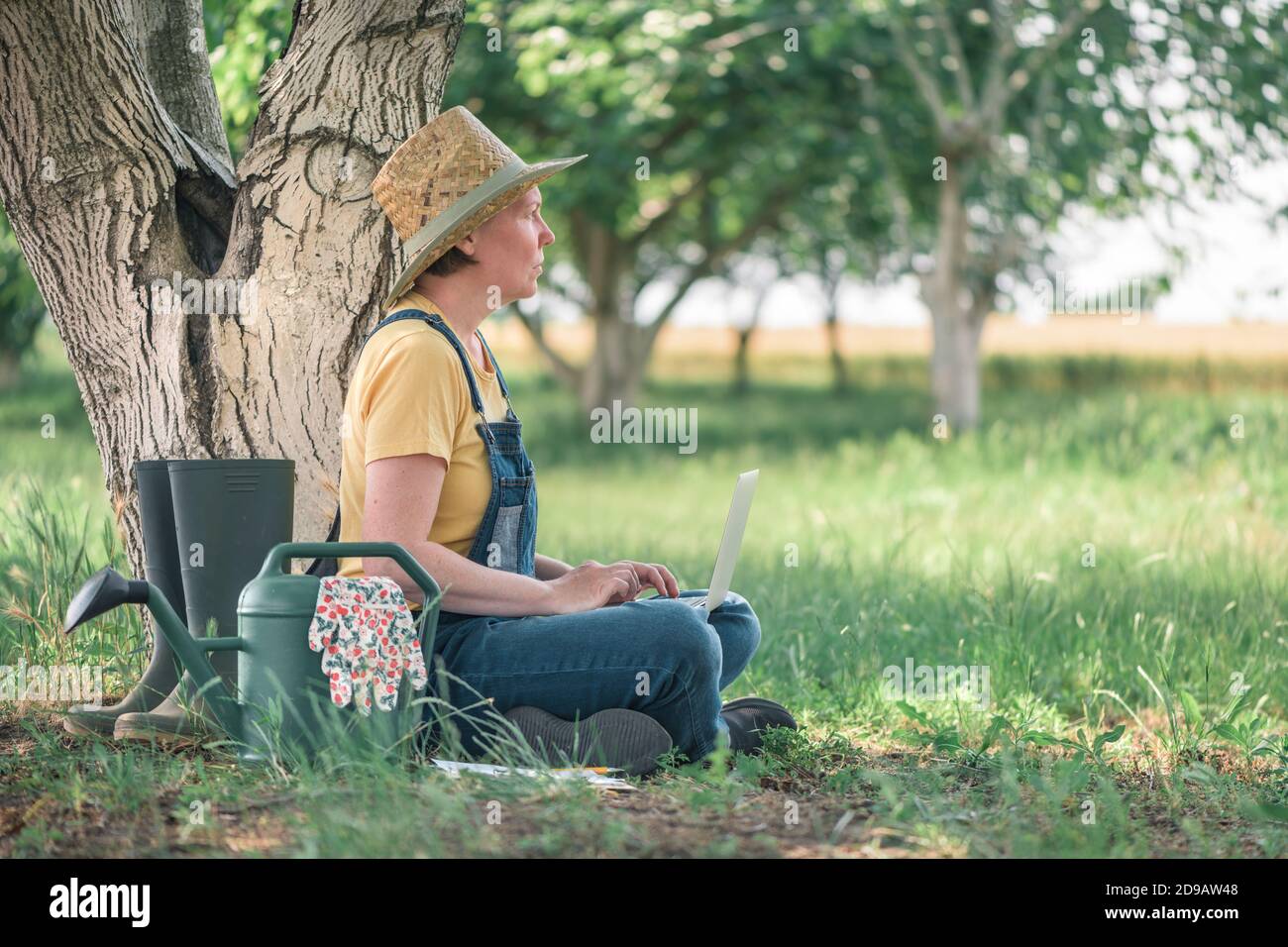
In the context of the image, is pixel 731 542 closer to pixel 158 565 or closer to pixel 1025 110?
pixel 158 565

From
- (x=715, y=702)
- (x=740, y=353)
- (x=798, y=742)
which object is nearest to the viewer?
(x=715, y=702)

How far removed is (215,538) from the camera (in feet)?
12.6

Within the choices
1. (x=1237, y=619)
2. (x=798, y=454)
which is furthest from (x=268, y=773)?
(x=798, y=454)

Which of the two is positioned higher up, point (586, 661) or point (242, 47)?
point (242, 47)

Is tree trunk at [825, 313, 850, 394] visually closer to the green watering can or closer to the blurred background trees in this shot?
the blurred background trees

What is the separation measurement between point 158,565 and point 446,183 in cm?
141

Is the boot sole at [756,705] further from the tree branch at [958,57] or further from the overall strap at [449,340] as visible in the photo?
the tree branch at [958,57]

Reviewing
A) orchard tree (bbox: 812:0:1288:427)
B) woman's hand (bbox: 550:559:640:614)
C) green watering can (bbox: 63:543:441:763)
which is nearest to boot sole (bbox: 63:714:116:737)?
green watering can (bbox: 63:543:441:763)

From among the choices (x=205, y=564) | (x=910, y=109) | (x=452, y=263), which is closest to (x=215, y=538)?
(x=205, y=564)

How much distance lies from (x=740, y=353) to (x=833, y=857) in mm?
33765

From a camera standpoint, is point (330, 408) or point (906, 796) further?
point (330, 408)

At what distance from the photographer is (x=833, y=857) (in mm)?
2934

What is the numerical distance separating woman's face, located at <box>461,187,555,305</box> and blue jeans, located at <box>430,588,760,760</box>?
2.88 ft
